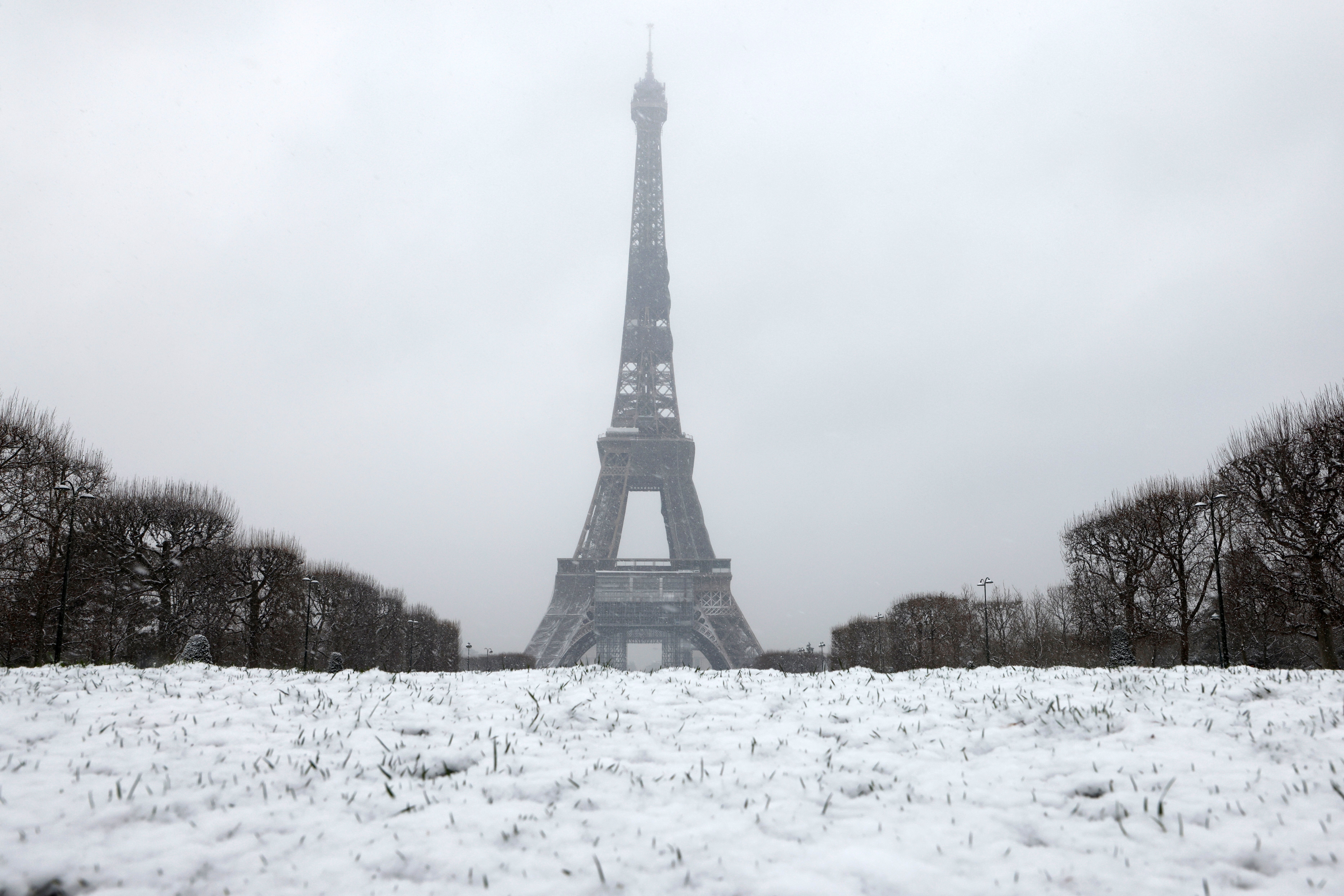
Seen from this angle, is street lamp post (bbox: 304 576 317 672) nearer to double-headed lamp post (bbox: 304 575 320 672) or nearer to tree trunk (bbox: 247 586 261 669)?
double-headed lamp post (bbox: 304 575 320 672)

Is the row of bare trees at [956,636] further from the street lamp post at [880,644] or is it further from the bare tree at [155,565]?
the bare tree at [155,565]

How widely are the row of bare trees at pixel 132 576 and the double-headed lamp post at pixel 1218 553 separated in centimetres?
2726

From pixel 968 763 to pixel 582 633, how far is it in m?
56.4

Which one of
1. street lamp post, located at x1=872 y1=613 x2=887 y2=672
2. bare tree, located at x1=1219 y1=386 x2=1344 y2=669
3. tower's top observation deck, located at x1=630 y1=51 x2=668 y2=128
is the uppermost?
tower's top observation deck, located at x1=630 y1=51 x2=668 y2=128

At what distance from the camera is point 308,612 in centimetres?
3281

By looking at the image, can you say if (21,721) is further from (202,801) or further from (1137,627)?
(1137,627)

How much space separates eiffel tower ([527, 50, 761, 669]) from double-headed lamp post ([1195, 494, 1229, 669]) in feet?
113

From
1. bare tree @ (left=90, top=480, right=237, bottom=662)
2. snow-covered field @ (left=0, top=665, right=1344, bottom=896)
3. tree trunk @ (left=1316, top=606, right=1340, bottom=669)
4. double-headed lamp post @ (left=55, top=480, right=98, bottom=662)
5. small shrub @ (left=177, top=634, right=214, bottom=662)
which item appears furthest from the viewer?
bare tree @ (left=90, top=480, right=237, bottom=662)

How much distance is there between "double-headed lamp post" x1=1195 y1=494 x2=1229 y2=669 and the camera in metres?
21.5

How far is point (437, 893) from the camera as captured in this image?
4.45 metres

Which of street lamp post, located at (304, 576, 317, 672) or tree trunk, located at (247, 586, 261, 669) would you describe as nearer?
street lamp post, located at (304, 576, 317, 672)

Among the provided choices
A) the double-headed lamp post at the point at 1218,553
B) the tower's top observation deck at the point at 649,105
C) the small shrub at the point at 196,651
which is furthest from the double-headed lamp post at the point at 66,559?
the tower's top observation deck at the point at 649,105

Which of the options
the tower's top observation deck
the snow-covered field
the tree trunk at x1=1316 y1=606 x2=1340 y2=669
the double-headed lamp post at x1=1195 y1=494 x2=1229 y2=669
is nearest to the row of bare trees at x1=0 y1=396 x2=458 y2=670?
the snow-covered field

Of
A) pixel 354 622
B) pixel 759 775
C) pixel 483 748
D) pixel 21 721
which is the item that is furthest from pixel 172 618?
pixel 759 775
